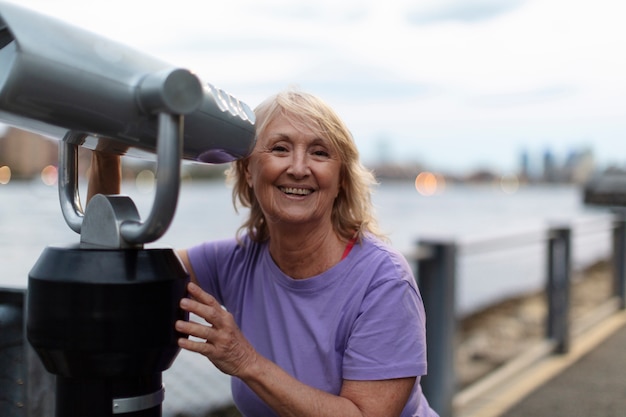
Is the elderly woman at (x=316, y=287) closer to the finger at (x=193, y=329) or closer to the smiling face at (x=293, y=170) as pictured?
the smiling face at (x=293, y=170)

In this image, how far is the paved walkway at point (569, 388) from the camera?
161 inches

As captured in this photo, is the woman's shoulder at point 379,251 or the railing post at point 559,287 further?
the railing post at point 559,287

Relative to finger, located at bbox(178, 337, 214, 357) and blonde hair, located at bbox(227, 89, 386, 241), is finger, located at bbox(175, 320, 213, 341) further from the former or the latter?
blonde hair, located at bbox(227, 89, 386, 241)

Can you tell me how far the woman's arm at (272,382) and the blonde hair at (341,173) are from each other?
1.25 ft

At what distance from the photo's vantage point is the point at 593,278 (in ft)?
24.8

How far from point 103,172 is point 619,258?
650 cm

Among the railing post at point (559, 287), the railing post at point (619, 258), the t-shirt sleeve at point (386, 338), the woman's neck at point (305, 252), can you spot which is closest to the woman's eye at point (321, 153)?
the woman's neck at point (305, 252)

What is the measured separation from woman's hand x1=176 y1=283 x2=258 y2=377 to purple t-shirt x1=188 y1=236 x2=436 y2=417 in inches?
10.9

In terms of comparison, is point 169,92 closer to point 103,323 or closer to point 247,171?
point 103,323

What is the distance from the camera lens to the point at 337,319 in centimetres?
165

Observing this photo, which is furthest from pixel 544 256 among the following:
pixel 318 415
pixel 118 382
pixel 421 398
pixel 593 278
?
pixel 118 382

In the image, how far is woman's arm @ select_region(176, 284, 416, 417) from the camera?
1.27 m

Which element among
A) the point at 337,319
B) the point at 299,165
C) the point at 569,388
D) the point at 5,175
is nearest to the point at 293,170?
the point at 299,165

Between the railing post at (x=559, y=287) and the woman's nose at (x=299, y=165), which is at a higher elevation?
the woman's nose at (x=299, y=165)
